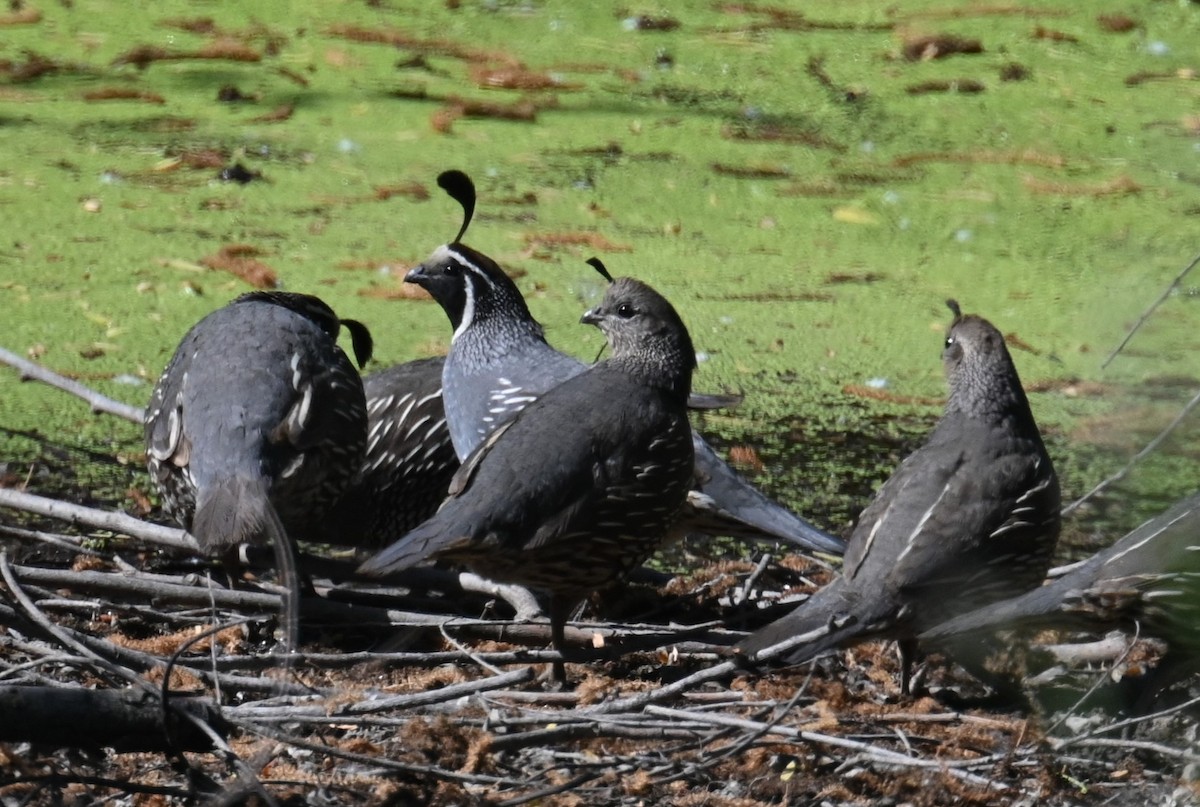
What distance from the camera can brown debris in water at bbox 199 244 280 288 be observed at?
18.0 feet

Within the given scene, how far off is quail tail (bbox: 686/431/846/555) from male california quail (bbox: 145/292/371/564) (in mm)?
793

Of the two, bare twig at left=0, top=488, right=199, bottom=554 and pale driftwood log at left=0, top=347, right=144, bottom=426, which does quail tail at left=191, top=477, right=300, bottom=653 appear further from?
pale driftwood log at left=0, top=347, right=144, bottom=426

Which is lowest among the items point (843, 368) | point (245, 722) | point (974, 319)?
point (843, 368)

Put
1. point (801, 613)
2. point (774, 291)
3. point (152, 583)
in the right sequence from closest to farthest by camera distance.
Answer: point (801, 613) < point (152, 583) < point (774, 291)

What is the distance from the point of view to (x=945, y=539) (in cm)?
319

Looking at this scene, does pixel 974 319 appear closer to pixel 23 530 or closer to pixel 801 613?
pixel 801 613

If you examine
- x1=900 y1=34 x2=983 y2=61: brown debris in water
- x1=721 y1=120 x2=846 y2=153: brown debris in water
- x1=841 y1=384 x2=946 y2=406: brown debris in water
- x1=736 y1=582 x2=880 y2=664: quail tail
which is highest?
x1=900 y1=34 x2=983 y2=61: brown debris in water

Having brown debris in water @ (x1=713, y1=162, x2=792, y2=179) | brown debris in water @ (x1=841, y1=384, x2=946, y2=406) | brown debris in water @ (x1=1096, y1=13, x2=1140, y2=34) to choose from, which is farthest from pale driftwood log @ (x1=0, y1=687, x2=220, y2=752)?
brown debris in water @ (x1=1096, y1=13, x2=1140, y2=34)

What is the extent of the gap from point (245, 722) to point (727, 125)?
15.3 feet

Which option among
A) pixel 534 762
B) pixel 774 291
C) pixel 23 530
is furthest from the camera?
A: pixel 774 291

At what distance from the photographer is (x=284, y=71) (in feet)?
22.9

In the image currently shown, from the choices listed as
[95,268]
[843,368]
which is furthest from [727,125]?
[95,268]

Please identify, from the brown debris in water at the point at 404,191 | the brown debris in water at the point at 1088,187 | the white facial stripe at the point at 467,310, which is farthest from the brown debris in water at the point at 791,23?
the white facial stripe at the point at 467,310

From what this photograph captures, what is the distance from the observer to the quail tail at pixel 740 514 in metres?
3.71
